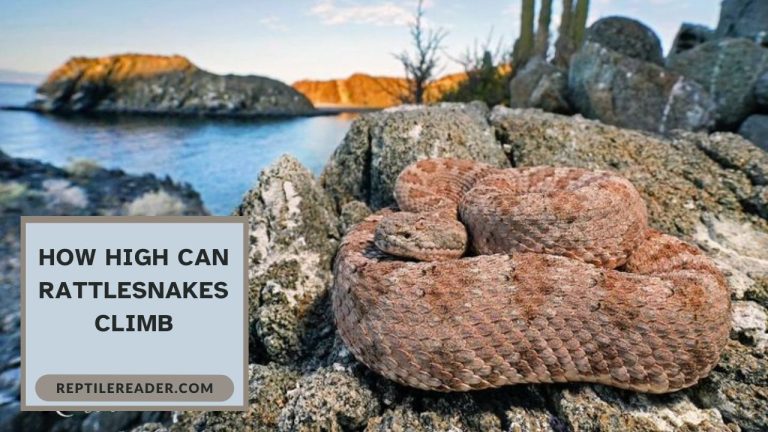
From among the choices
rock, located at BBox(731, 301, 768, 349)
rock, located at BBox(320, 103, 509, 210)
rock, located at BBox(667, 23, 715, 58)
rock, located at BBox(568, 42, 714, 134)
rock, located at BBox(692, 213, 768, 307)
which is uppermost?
rock, located at BBox(667, 23, 715, 58)

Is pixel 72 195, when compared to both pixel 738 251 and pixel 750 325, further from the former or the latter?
pixel 750 325

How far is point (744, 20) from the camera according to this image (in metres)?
10.4

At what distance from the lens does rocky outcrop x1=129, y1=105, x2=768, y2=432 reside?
6.79 feet

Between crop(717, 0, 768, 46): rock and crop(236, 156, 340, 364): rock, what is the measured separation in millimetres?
10165

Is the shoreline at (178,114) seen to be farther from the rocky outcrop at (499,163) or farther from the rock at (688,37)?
the rock at (688,37)

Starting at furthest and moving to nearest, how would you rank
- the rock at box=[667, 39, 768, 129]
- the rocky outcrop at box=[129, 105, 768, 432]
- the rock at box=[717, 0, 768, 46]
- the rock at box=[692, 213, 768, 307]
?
the rock at box=[717, 0, 768, 46] < the rock at box=[667, 39, 768, 129] < the rock at box=[692, 213, 768, 307] < the rocky outcrop at box=[129, 105, 768, 432]

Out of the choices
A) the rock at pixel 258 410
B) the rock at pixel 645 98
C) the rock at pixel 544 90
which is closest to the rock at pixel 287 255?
the rock at pixel 258 410

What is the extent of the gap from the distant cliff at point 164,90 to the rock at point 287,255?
6.17m

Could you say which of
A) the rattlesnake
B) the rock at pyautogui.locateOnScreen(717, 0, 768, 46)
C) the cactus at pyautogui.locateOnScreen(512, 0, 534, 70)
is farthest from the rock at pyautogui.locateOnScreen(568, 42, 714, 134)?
the cactus at pyautogui.locateOnScreen(512, 0, 534, 70)

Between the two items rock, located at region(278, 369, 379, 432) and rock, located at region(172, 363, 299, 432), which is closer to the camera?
rock, located at region(278, 369, 379, 432)

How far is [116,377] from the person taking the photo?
2.53 m

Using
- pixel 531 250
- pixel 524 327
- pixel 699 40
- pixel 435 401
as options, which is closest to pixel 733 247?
pixel 531 250

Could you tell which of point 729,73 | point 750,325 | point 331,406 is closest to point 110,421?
point 331,406
